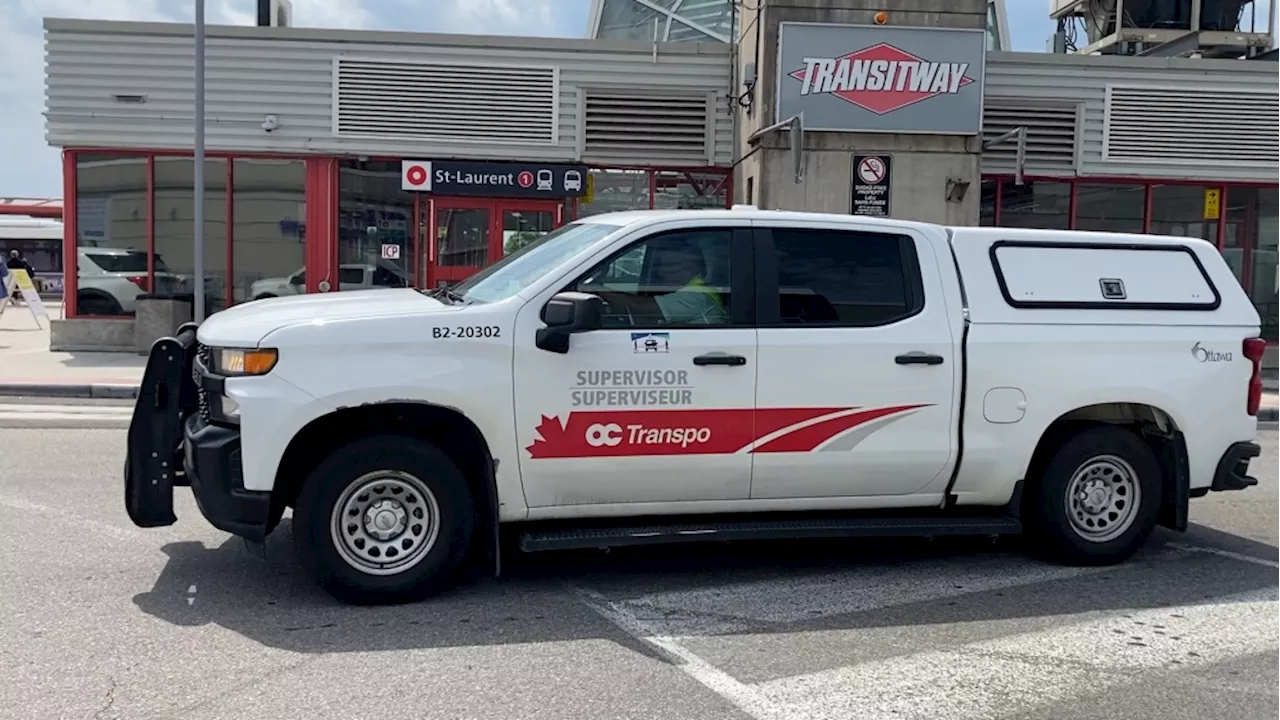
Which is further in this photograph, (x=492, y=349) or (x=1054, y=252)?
(x=1054, y=252)

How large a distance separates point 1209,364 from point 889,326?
1.92m

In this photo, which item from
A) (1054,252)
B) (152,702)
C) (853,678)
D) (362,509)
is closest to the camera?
(152,702)

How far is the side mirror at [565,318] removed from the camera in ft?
16.6

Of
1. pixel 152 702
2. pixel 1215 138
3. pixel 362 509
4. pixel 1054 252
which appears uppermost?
pixel 1215 138

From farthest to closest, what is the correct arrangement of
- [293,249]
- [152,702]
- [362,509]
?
[293,249] < [362,509] < [152,702]

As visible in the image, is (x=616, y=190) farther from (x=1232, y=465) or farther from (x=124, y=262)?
(x=1232, y=465)

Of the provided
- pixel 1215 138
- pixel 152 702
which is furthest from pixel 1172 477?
pixel 1215 138

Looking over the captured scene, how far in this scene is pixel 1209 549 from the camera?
679cm

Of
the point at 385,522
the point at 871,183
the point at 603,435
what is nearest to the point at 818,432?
the point at 603,435

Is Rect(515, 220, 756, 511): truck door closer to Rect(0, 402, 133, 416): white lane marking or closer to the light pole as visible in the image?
Rect(0, 402, 133, 416): white lane marking

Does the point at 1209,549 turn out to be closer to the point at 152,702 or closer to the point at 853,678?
the point at 853,678

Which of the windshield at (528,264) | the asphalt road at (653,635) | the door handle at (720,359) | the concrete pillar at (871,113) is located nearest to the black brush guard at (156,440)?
the asphalt road at (653,635)

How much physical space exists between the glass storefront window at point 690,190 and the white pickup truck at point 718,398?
11.0 metres

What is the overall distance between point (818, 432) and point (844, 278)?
0.81 meters
